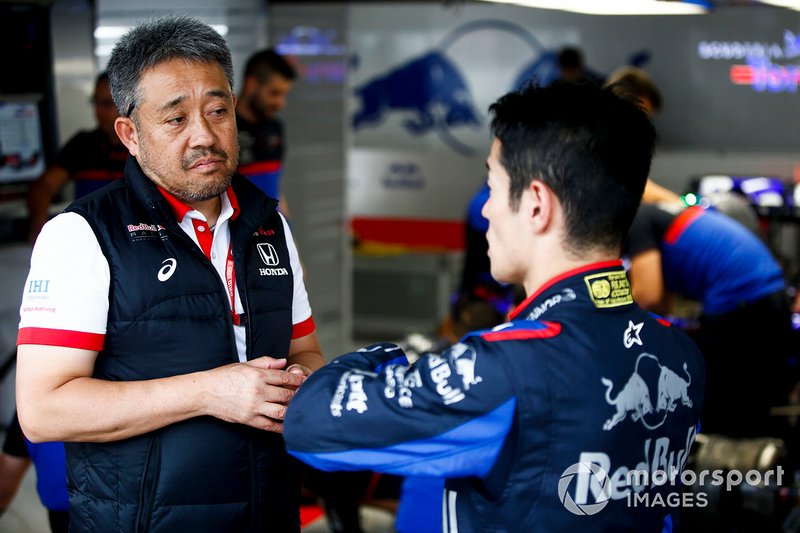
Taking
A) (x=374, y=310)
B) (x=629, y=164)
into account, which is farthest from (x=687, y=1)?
(x=374, y=310)

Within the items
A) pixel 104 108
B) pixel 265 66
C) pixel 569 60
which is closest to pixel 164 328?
pixel 104 108

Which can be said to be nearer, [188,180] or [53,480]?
[188,180]

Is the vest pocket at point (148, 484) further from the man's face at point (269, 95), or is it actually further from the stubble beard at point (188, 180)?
the man's face at point (269, 95)

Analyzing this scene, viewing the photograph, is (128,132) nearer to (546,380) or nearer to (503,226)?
(503,226)

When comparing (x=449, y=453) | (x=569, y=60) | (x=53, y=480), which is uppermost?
(x=569, y=60)

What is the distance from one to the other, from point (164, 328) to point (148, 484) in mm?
277

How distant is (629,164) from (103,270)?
2.96 ft

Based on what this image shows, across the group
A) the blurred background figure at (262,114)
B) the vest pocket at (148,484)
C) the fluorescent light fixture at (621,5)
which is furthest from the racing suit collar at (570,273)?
the blurred background figure at (262,114)

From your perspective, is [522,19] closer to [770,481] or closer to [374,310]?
[374,310]

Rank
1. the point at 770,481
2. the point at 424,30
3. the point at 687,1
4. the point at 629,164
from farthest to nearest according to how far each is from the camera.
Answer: the point at 424,30
the point at 687,1
the point at 770,481
the point at 629,164

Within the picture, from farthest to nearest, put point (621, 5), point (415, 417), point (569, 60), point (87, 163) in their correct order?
point (569, 60) → point (87, 163) → point (621, 5) → point (415, 417)

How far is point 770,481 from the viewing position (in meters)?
3.33

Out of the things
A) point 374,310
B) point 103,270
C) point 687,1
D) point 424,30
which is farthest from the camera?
point 424,30

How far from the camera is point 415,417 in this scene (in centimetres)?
147
